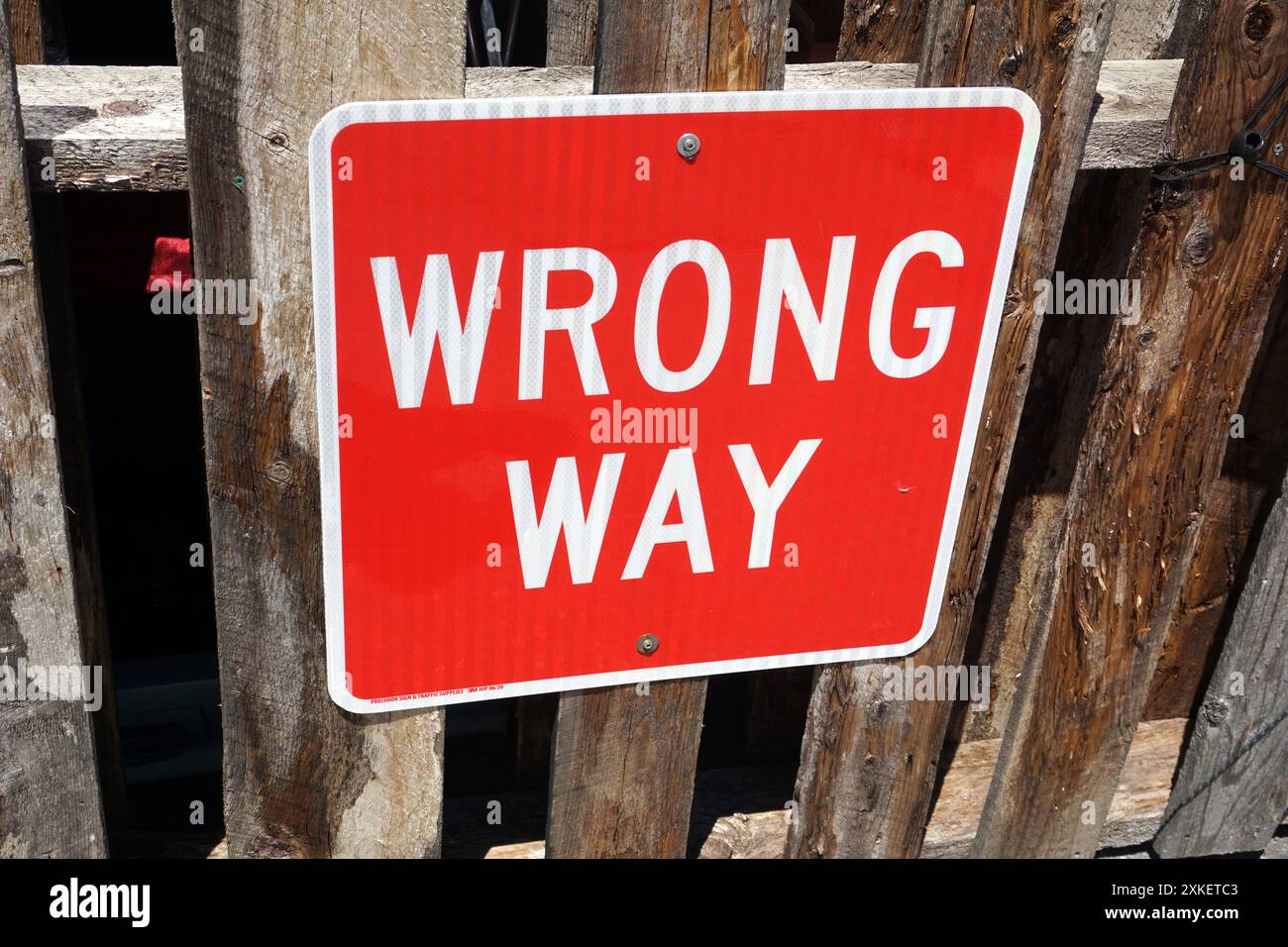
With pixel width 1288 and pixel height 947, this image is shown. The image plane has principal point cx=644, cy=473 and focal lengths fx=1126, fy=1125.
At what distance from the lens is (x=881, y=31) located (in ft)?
6.65

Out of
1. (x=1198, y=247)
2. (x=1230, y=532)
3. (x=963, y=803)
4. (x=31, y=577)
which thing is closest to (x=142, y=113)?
(x=31, y=577)

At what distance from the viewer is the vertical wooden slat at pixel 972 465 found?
64.6 inches

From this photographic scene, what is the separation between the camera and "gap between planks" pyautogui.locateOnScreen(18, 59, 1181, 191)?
146cm

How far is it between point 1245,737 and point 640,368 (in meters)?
1.59

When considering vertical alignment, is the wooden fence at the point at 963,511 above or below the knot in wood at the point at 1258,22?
below

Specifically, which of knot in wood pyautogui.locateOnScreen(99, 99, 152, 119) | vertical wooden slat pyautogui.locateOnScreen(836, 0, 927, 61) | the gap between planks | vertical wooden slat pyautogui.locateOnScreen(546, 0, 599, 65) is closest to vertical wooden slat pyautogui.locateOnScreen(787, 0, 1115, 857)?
the gap between planks

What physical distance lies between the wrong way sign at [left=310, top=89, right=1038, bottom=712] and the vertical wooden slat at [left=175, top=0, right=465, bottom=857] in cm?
4

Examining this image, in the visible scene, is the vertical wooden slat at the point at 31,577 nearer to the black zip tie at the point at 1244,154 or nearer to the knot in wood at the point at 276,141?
the knot in wood at the point at 276,141

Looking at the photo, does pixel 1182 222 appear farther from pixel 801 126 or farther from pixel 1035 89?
pixel 801 126

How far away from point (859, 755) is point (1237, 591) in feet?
3.22

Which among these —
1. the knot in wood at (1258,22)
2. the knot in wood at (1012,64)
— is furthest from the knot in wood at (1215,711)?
the knot in wood at (1012,64)

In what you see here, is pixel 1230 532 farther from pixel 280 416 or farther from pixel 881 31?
pixel 280 416
